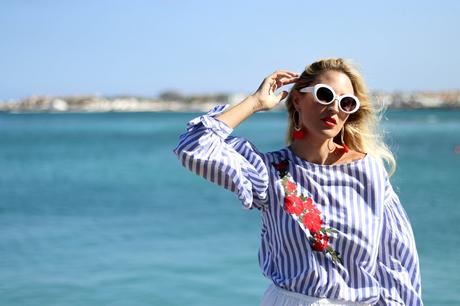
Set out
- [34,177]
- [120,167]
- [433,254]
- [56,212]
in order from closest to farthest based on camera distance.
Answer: [433,254], [56,212], [34,177], [120,167]

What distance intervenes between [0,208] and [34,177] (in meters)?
9.93


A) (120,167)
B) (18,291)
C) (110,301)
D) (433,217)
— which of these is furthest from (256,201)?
(120,167)

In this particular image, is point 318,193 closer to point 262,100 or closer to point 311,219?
point 311,219

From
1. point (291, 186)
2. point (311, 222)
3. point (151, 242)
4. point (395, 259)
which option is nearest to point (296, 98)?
point (291, 186)

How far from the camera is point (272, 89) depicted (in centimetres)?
247

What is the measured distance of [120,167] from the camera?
96.6 ft

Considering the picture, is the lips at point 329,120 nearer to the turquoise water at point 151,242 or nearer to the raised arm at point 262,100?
the raised arm at point 262,100

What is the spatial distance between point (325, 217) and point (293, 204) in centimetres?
9

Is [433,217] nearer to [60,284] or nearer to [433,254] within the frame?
[433,254]

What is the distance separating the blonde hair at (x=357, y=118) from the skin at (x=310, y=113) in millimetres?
25

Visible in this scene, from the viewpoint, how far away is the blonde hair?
246 cm

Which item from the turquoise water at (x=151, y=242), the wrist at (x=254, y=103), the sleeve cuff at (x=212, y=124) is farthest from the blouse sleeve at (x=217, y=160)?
the turquoise water at (x=151, y=242)

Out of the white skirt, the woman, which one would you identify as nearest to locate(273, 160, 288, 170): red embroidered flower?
the woman

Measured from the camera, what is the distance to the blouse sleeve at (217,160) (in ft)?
7.50
